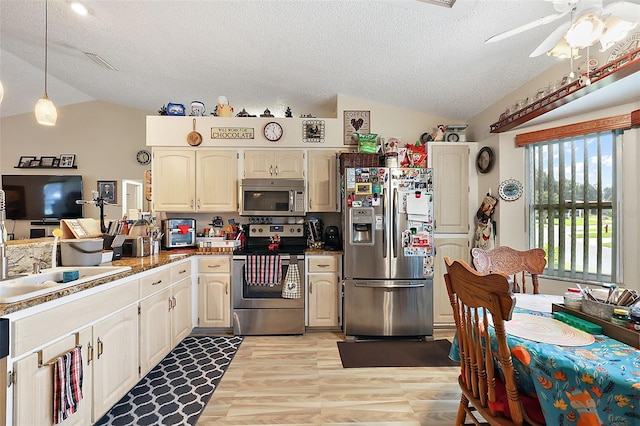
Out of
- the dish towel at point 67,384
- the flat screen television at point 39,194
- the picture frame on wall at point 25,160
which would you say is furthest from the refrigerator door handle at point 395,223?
the picture frame on wall at point 25,160

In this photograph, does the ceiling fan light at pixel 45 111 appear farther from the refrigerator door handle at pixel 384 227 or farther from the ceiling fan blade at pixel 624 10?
the ceiling fan blade at pixel 624 10

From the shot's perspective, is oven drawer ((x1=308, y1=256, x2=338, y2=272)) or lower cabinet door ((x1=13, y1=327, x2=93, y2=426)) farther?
oven drawer ((x1=308, y1=256, x2=338, y2=272))

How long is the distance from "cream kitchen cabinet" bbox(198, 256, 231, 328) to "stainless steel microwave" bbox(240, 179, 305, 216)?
27.9 inches

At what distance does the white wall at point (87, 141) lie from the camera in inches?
205

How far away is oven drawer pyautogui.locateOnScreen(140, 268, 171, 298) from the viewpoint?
208 centimetres

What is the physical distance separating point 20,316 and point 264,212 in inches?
91.3

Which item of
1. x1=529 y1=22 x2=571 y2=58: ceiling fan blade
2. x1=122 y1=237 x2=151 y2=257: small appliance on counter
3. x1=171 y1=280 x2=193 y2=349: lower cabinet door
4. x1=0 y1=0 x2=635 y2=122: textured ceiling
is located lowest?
x1=171 y1=280 x2=193 y2=349: lower cabinet door

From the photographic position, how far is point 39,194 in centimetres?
514

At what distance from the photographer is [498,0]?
1.88 metres

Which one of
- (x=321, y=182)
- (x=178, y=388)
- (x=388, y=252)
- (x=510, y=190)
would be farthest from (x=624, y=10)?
(x=178, y=388)

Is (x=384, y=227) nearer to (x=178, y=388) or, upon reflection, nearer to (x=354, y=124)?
(x=354, y=124)

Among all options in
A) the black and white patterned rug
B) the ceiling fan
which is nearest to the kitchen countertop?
the black and white patterned rug

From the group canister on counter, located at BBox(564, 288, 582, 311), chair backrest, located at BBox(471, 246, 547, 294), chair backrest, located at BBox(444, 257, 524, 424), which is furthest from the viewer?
chair backrest, located at BBox(471, 246, 547, 294)

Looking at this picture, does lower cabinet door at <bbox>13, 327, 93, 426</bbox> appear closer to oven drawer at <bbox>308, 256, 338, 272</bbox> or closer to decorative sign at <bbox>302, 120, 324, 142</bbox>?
oven drawer at <bbox>308, 256, 338, 272</bbox>
